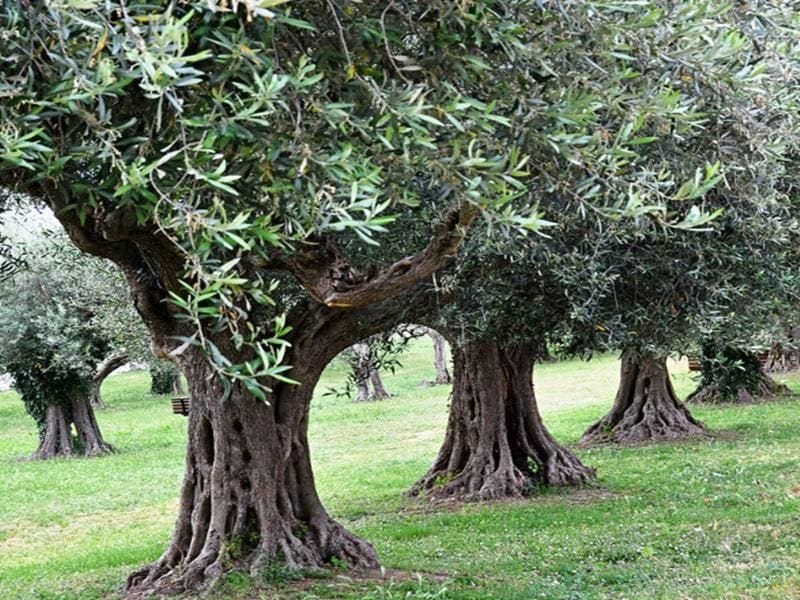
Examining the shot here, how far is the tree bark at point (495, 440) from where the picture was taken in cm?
1656

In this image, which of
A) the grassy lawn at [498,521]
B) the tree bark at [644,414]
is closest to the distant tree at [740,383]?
the grassy lawn at [498,521]

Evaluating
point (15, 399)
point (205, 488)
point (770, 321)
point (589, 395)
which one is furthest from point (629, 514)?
point (15, 399)

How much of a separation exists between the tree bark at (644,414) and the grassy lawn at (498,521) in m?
0.98

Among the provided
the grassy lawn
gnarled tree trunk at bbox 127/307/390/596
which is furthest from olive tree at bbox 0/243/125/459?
gnarled tree trunk at bbox 127/307/390/596

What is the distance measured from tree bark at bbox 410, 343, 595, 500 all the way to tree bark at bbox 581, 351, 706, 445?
6.04m

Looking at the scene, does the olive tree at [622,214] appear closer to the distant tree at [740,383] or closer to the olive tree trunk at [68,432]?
the distant tree at [740,383]

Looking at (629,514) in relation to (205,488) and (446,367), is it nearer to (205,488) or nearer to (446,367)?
(205,488)

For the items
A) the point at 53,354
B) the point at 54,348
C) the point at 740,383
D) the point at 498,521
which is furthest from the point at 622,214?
the point at 740,383

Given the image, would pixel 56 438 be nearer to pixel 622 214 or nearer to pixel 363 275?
pixel 363 275

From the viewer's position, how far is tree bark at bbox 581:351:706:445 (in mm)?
23047

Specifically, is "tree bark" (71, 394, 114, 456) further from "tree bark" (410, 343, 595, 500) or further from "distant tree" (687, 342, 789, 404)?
"distant tree" (687, 342, 789, 404)

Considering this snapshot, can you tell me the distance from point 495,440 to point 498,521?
2.67 metres

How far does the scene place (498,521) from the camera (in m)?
14.2

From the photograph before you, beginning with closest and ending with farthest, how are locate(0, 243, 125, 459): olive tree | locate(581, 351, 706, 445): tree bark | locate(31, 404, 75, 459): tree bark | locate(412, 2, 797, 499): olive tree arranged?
locate(412, 2, 797, 499): olive tree < locate(581, 351, 706, 445): tree bark < locate(0, 243, 125, 459): olive tree < locate(31, 404, 75, 459): tree bark
